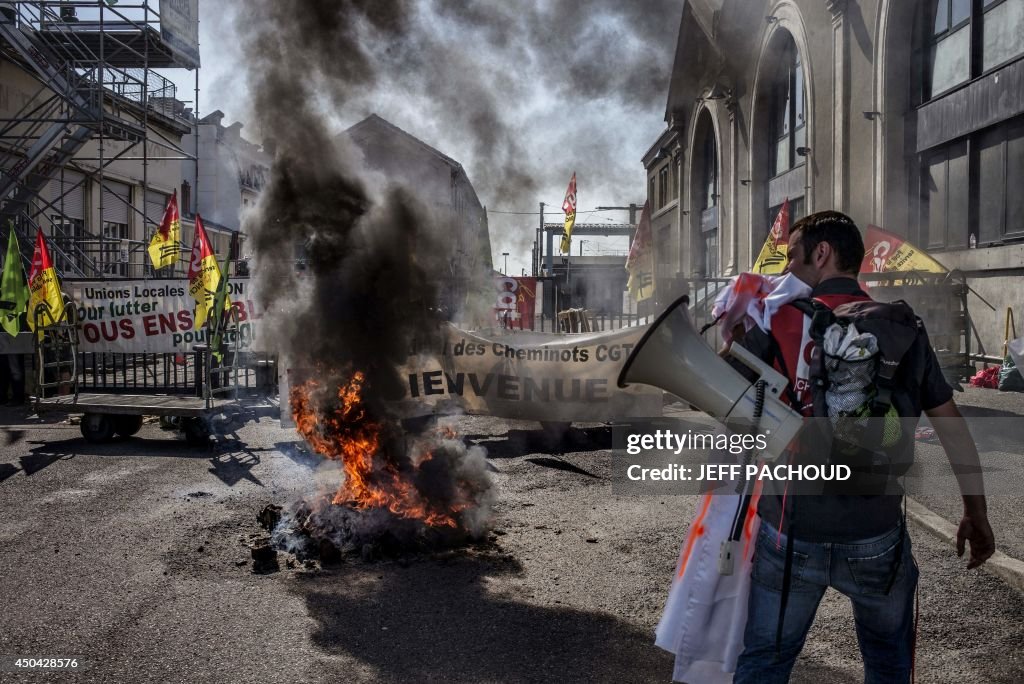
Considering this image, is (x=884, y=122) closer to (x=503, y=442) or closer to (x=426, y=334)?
(x=503, y=442)

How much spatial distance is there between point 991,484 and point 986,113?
22.8 feet

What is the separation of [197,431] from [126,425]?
1346mm

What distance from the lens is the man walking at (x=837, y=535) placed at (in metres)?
2.36

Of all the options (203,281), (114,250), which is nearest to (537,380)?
(203,281)

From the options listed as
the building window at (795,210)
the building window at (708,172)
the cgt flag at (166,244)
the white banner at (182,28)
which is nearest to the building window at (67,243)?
the cgt flag at (166,244)

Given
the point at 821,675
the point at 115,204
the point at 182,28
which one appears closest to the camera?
the point at 821,675

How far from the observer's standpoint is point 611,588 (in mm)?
4668

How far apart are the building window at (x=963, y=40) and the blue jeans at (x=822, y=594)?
10527 millimetres

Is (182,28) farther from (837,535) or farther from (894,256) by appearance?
(837,535)

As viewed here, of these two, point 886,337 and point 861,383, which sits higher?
point 886,337

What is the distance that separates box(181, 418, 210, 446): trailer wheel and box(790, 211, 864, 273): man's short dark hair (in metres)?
8.24

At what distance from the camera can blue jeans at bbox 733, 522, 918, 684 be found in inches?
92.8

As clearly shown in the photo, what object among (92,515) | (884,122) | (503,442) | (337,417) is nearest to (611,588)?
(337,417)

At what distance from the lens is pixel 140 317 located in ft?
39.9
